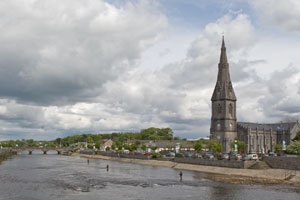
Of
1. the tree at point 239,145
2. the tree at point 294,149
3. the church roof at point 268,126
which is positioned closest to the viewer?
the tree at point 294,149

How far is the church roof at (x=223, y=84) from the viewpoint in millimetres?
154750

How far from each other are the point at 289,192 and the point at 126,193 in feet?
88.9

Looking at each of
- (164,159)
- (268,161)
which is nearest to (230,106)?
(164,159)

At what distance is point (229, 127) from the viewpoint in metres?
152

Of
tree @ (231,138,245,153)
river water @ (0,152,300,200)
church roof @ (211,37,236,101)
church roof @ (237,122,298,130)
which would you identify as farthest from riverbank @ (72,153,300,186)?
church roof @ (237,122,298,130)

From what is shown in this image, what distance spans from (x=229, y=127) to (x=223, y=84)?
19.3 metres

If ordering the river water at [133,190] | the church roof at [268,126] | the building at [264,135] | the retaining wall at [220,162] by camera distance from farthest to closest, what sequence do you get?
the church roof at [268,126], the building at [264,135], the retaining wall at [220,162], the river water at [133,190]

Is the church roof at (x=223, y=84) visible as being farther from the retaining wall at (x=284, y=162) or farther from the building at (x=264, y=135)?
the retaining wall at (x=284, y=162)

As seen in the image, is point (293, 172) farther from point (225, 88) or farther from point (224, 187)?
point (225, 88)

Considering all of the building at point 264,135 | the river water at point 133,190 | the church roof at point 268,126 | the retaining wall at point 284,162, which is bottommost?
the river water at point 133,190

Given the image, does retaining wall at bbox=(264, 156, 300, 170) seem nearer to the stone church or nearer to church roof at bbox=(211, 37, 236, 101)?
the stone church

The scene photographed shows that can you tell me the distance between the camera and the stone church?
152 meters

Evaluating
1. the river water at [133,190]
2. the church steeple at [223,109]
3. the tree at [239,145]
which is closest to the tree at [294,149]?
the tree at [239,145]

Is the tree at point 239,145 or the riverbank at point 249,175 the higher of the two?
the tree at point 239,145
